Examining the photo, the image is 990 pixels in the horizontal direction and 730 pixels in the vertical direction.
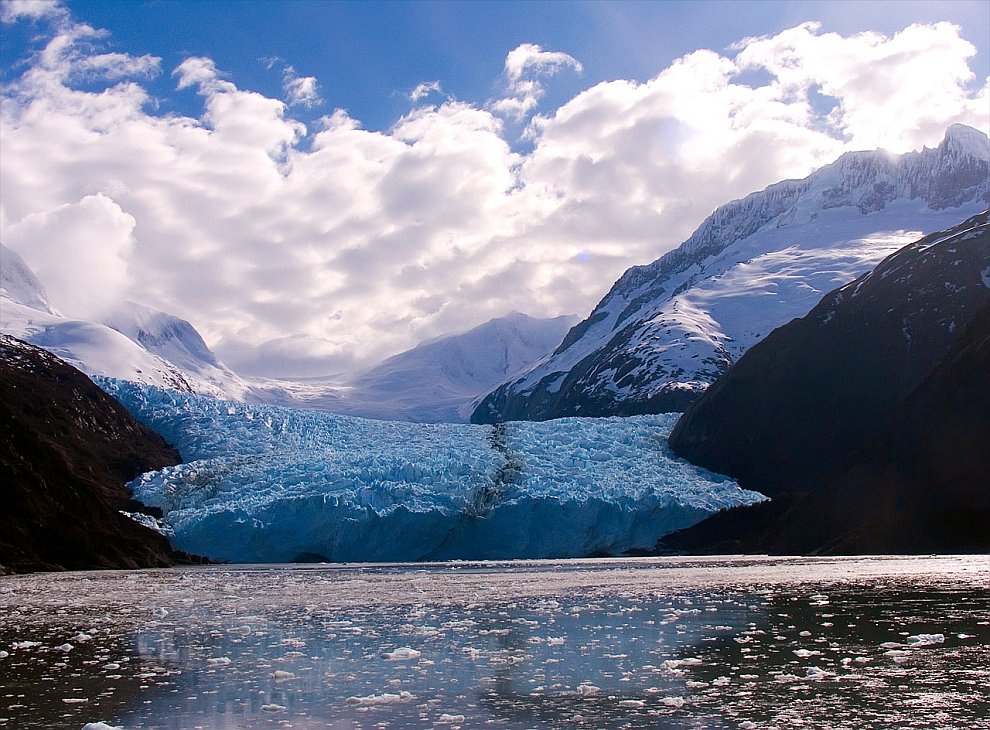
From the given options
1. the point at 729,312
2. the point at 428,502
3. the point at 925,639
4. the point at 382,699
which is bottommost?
the point at 925,639

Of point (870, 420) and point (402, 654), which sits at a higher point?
point (870, 420)

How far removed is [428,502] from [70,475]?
21874 millimetres

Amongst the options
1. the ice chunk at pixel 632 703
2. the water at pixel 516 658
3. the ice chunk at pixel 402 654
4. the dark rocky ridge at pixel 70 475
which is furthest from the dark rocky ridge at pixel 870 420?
the ice chunk at pixel 632 703

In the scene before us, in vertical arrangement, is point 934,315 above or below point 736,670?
above

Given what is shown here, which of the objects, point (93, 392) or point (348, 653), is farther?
point (93, 392)

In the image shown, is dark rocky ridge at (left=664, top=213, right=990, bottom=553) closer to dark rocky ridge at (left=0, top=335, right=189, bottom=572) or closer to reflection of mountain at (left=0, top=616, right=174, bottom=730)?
dark rocky ridge at (left=0, top=335, right=189, bottom=572)

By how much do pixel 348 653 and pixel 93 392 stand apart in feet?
242

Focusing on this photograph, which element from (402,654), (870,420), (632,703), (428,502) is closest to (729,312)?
(870,420)

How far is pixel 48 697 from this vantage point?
43.8ft

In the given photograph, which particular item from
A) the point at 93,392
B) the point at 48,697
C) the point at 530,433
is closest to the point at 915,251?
the point at 530,433

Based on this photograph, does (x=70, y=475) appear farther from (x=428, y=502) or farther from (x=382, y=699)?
(x=382, y=699)

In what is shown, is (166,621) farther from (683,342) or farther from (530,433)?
(683,342)

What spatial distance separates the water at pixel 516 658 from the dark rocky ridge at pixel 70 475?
85.5 feet

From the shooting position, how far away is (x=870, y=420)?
79.4m
